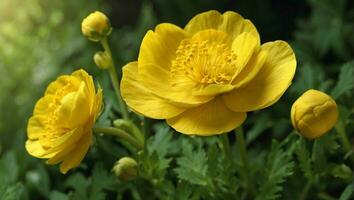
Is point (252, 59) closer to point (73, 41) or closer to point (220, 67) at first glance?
point (220, 67)

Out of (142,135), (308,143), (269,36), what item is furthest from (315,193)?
(269,36)

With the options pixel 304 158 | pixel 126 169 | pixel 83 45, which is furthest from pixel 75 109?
pixel 83 45

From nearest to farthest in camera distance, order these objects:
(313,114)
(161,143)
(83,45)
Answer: (313,114), (161,143), (83,45)

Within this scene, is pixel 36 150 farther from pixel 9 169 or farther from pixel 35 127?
pixel 9 169

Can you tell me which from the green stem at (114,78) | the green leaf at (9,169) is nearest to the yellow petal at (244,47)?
the green stem at (114,78)

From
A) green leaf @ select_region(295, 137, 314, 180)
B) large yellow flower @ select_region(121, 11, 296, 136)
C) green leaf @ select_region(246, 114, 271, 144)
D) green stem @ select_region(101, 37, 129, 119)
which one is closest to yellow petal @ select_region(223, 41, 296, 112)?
large yellow flower @ select_region(121, 11, 296, 136)

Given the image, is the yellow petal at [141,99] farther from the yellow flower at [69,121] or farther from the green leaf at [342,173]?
the green leaf at [342,173]
